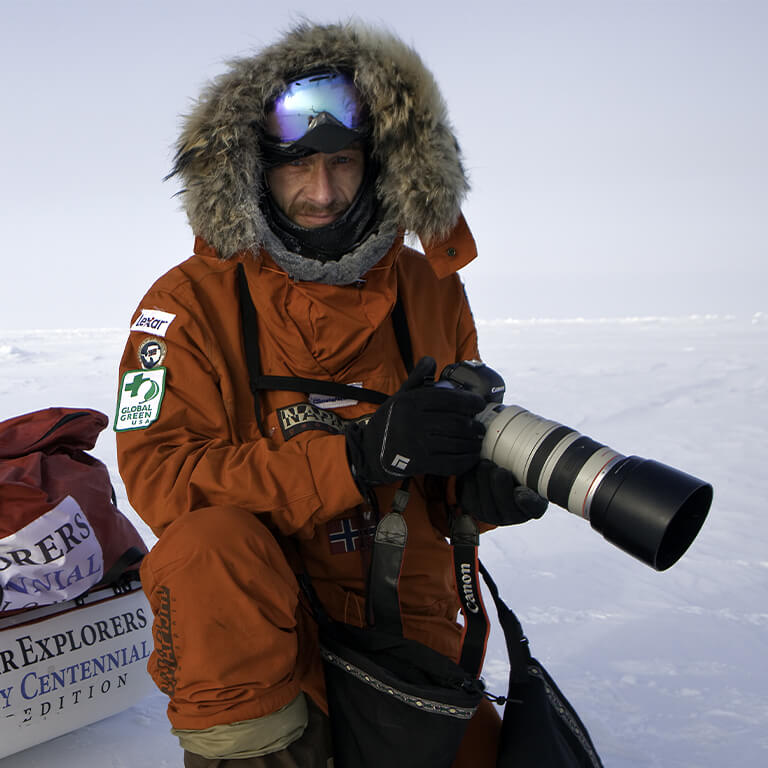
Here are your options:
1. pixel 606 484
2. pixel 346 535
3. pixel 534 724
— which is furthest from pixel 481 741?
pixel 606 484

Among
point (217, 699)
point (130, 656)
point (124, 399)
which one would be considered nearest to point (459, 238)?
point (124, 399)

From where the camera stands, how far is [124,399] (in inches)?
60.1

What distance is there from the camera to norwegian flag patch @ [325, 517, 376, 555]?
63.7 inches

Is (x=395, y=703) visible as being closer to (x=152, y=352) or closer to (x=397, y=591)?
(x=397, y=591)

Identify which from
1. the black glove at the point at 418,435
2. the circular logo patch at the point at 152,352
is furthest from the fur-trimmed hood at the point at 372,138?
the black glove at the point at 418,435

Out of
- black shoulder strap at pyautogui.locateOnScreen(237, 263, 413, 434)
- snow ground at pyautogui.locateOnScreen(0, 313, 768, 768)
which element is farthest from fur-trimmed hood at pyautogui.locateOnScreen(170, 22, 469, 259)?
snow ground at pyautogui.locateOnScreen(0, 313, 768, 768)

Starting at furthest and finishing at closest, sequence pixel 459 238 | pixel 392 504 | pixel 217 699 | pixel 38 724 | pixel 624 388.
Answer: pixel 624 388 < pixel 459 238 < pixel 38 724 < pixel 392 504 < pixel 217 699

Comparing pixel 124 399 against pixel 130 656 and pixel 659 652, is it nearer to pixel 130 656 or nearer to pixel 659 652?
pixel 130 656

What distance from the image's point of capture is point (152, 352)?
5.13 ft

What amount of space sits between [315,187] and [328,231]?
115mm

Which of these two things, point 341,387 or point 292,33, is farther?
point 292,33

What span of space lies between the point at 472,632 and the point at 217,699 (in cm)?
57

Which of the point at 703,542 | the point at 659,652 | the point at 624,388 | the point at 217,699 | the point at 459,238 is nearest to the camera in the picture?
the point at 217,699

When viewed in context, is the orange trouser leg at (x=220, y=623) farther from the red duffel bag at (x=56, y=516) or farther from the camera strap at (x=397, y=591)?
the red duffel bag at (x=56, y=516)
